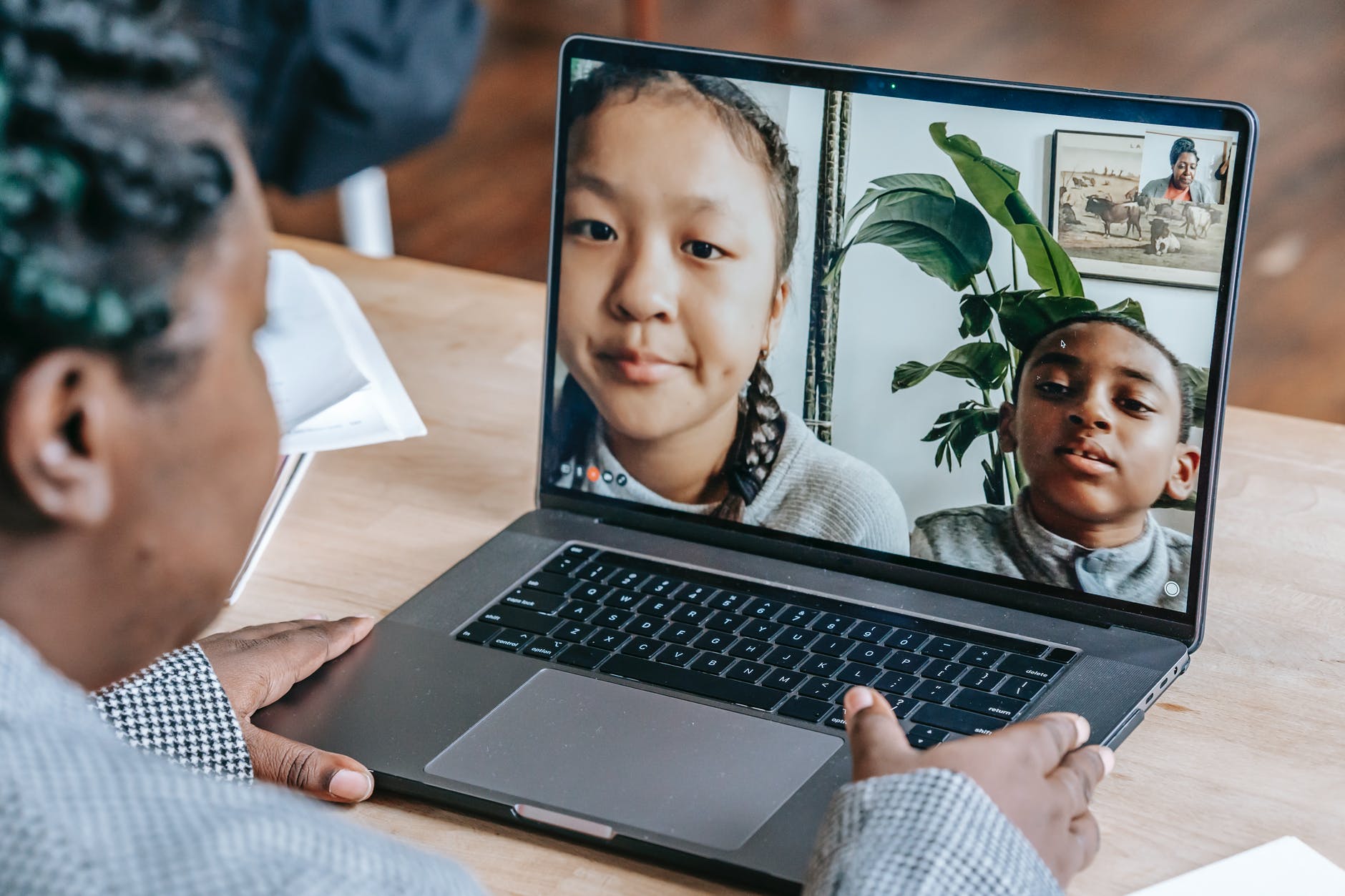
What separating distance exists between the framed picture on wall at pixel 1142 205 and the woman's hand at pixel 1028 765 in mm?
243

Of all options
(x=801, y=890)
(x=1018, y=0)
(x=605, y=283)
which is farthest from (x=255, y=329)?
(x=1018, y=0)

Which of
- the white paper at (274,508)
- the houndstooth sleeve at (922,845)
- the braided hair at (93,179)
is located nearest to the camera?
the braided hair at (93,179)

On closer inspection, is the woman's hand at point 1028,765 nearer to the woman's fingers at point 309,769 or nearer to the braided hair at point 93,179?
the woman's fingers at point 309,769

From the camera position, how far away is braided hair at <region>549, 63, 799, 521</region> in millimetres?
806

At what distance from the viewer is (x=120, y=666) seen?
445mm

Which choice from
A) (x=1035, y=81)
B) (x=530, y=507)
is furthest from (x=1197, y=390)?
(x=1035, y=81)

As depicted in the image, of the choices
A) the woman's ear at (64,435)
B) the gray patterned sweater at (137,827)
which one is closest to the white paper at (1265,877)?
the gray patterned sweater at (137,827)

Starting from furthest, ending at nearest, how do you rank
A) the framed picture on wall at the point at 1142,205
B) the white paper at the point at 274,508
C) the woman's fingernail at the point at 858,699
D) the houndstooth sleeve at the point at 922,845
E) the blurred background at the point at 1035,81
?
the blurred background at the point at 1035,81, the white paper at the point at 274,508, the framed picture on wall at the point at 1142,205, the woman's fingernail at the point at 858,699, the houndstooth sleeve at the point at 922,845

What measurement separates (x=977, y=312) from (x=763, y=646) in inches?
8.2

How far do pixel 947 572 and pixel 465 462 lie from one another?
1.18 feet

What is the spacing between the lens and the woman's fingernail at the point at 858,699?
61cm

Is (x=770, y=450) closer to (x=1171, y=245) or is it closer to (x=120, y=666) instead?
(x=1171, y=245)

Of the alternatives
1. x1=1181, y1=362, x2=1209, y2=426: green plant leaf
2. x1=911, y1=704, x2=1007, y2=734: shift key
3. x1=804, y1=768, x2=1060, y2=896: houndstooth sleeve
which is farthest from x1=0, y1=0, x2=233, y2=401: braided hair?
x1=1181, y1=362, x2=1209, y2=426: green plant leaf

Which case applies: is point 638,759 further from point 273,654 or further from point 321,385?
point 321,385
